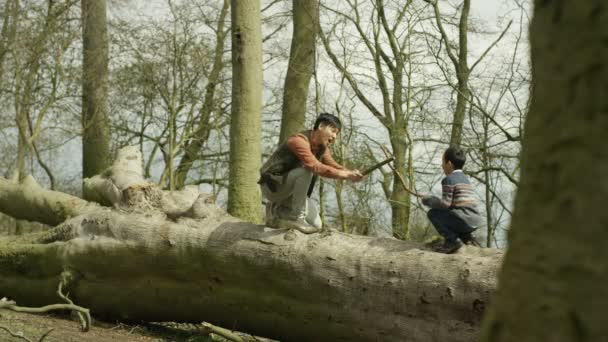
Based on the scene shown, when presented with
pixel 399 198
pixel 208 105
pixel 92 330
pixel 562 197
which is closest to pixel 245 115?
pixel 92 330

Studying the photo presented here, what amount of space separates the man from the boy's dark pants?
36.9 inches

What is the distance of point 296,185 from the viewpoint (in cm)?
573

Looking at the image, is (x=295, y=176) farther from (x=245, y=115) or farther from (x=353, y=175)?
(x=245, y=115)

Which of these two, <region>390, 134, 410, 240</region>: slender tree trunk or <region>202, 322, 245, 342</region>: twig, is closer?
<region>202, 322, 245, 342</region>: twig

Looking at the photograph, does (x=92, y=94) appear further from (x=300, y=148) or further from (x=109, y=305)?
(x=300, y=148)

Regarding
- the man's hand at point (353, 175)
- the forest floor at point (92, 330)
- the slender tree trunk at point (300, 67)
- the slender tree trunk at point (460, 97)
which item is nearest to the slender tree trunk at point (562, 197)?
the man's hand at point (353, 175)

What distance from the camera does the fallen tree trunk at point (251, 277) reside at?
4.93m

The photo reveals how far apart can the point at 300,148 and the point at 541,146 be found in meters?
4.39

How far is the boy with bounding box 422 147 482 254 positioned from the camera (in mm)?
5070

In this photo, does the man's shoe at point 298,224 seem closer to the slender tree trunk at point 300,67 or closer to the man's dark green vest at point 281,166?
the man's dark green vest at point 281,166

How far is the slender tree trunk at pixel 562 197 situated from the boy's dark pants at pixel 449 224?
386 cm

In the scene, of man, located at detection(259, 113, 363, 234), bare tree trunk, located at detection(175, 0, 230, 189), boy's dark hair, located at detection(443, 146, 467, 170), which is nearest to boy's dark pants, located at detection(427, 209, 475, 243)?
boy's dark hair, located at detection(443, 146, 467, 170)

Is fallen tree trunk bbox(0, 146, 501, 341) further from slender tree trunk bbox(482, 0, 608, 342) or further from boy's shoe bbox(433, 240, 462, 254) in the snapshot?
slender tree trunk bbox(482, 0, 608, 342)

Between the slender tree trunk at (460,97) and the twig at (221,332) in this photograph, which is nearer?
the twig at (221,332)
